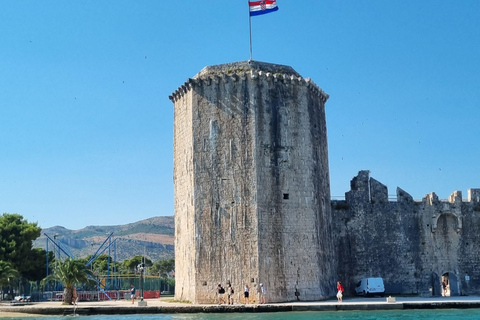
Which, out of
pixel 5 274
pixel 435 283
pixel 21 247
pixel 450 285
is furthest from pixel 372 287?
pixel 21 247

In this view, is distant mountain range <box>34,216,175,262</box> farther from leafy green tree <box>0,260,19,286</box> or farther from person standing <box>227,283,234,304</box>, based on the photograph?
person standing <box>227,283,234,304</box>

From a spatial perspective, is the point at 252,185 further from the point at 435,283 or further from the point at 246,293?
the point at 435,283

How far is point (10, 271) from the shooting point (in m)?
28.9

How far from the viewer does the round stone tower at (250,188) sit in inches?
858

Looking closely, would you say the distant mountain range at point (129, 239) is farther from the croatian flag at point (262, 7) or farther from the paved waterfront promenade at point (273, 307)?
the croatian flag at point (262, 7)

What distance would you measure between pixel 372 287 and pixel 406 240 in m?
2.81

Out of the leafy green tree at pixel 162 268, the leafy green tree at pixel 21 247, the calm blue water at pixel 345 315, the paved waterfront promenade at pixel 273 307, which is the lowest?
the calm blue water at pixel 345 315

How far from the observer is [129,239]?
134 metres

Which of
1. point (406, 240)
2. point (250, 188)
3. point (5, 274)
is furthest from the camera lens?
point (5, 274)

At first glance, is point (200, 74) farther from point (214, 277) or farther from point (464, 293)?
point (464, 293)

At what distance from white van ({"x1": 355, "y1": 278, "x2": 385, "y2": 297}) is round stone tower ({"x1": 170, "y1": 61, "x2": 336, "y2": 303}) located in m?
2.42

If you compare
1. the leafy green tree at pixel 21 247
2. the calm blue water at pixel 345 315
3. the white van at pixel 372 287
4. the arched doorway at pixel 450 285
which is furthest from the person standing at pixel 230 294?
the leafy green tree at pixel 21 247

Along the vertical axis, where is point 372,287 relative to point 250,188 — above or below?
below

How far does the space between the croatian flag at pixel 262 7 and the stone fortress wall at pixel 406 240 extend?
8.68 m
